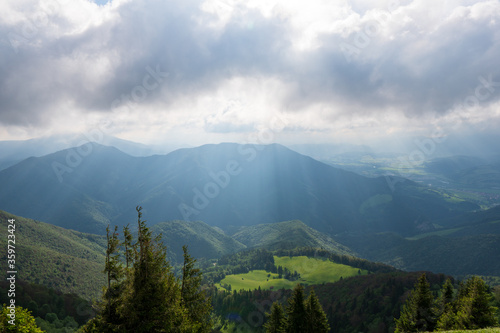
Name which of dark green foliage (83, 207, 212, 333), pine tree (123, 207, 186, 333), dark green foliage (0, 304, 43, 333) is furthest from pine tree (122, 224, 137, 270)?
dark green foliage (0, 304, 43, 333)

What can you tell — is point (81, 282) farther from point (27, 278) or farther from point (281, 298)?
point (281, 298)

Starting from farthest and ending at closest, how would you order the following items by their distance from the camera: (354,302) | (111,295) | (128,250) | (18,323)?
1. (354,302)
2. (18,323)
3. (111,295)
4. (128,250)

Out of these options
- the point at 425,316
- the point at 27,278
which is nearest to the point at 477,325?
the point at 425,316

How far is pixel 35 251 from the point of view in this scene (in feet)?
550

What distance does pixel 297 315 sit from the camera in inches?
1473

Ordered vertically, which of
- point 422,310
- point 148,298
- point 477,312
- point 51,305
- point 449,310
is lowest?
point 51,305

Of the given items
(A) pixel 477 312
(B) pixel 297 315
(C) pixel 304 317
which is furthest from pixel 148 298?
(A) pixel 477 312

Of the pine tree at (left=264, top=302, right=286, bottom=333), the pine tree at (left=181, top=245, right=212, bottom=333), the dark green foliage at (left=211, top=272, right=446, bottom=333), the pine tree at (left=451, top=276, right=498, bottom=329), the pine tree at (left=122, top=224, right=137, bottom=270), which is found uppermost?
the pine tree at (left=122, top=224, right=137, bottom=270)

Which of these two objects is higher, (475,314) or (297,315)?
(475,314)

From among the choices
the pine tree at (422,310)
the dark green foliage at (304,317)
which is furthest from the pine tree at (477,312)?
the dark green foliage at (304,317)

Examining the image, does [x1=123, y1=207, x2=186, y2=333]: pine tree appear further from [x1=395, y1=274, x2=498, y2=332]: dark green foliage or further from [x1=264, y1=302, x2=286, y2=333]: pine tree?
[x1=395, y1=274, x2=498, y2=332]: dark green foliage

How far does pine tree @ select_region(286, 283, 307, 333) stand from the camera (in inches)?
1460

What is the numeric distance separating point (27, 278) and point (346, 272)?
205 m

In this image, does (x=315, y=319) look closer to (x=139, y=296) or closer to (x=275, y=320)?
(x=275, y=320)
